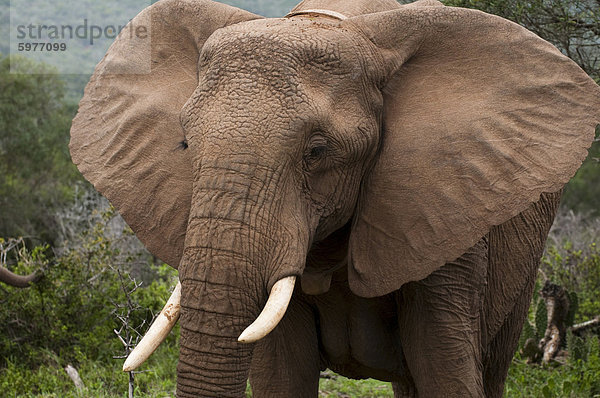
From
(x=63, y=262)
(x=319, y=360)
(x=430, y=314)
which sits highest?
(x=430, y=314)

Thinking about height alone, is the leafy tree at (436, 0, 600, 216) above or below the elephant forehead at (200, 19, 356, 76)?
below

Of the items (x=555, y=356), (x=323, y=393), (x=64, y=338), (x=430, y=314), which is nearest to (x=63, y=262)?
(x=64, y=338)

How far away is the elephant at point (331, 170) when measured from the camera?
2529 mm

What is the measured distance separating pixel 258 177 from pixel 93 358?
431cm

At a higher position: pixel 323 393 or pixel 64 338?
pixel 323 393

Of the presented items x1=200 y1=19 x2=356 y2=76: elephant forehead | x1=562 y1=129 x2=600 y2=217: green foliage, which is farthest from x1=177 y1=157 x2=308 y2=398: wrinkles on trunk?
x1=562 y1=129 x2=600 y2=217: green foliage

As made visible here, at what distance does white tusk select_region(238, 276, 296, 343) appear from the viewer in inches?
91.7

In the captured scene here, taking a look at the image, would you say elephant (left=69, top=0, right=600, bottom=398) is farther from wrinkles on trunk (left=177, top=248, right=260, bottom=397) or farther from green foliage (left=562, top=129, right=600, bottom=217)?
green foliage (left=562, top=129, right=600, bottom=217)

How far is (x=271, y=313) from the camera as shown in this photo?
2.40 m

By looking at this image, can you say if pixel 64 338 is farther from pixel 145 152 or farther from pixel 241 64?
pixel 241 64

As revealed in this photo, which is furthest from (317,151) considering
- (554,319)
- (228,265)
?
(554,319)

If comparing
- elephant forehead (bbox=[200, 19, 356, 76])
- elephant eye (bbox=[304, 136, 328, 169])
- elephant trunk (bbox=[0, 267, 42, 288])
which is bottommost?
elephant trunk (bbox=[0, 267, 42, 288])

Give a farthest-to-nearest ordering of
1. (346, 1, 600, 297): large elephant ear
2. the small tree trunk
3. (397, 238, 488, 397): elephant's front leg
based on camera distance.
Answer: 1. the small tree trunk
2. (397, 238, 488, 397): elephant's front leg
3. (346, 1, 600, 297): large elephant ear

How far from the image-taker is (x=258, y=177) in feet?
8.38
